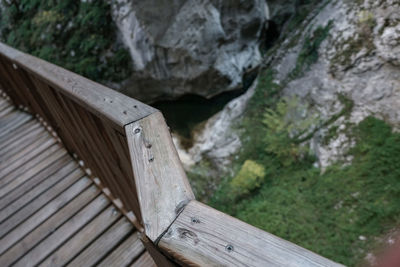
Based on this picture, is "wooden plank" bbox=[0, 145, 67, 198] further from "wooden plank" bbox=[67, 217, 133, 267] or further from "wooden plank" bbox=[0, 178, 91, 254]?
"wooden plank" bbox=[67, 217, 133, 267]

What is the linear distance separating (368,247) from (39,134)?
15.7ft

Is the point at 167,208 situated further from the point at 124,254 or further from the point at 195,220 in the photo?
the point at 124,254

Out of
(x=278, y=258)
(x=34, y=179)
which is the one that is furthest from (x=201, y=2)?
(x=278, y=258)

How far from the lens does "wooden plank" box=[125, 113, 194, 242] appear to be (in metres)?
0.72

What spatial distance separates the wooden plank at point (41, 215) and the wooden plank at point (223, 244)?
76.0 inches

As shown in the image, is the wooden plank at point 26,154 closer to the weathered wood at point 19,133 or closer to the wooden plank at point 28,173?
the wooden plank at point 28,173

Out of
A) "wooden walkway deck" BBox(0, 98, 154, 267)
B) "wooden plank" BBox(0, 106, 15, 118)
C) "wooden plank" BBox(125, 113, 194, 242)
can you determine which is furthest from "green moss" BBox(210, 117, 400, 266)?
"wooden plank" BBox(0, 106, 15, 118)

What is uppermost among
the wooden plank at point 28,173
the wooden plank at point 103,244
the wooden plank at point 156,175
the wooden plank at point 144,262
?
the wooden plank at point 156,175

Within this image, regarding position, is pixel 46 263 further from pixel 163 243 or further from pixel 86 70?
pixel 86 70

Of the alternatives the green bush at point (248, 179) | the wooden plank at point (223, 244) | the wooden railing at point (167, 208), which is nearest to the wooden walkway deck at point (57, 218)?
the wooden railing at point (167, 208)

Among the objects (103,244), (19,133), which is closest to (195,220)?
(103,244)

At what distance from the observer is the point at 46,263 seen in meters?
1.82

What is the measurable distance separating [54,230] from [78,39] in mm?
10357

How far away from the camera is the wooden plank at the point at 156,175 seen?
0.72 m
